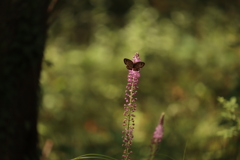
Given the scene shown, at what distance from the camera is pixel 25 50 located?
2799 millimetres

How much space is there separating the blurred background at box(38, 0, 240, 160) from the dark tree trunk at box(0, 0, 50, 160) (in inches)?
54.0

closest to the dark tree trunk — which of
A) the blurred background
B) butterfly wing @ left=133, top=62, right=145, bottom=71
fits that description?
butterfly wing @ left=133, top=62, right=145, bottom=71

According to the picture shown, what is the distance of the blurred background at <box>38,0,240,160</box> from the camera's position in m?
5.11

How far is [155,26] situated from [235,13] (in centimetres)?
145

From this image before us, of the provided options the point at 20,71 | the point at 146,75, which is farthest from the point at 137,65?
the point at 146,75

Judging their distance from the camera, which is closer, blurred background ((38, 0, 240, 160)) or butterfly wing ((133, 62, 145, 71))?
butterfly wing ((133, 62, 145, 71))

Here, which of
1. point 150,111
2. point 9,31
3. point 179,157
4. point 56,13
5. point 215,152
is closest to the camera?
point 9,31

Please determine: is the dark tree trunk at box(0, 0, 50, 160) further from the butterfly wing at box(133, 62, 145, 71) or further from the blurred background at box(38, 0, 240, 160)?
the blurred background at box(38, 0, 240, 160)

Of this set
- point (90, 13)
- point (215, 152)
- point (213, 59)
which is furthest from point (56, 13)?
point (90, 13)

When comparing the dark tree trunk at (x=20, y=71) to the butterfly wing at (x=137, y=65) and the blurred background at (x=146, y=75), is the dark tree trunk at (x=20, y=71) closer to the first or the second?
the butterfly wing at (x=137, y=65)

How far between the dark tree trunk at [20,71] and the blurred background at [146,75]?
54.0 inches

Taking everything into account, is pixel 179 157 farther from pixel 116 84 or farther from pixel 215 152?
pixel 116 84

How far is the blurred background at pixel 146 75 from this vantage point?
5.11 m

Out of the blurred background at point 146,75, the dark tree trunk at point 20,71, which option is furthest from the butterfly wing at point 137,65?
the blurred background at point 146,75
